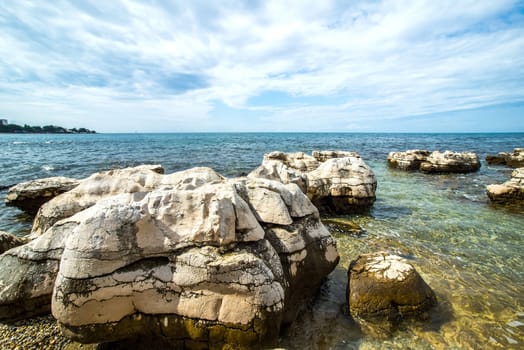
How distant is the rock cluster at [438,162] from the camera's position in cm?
2061

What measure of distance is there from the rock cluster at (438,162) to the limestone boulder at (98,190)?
19984 mm

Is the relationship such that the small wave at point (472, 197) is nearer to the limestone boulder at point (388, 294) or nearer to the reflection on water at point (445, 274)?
the reflection on water at point (445, 274)

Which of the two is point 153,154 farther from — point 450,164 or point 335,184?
point 450,164

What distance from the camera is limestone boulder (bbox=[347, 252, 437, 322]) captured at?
4.51 m

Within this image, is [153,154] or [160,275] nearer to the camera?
[160,275]

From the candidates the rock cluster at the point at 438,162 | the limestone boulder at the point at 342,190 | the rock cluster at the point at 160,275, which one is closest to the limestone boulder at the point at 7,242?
the rock cluster at the point at 160,275

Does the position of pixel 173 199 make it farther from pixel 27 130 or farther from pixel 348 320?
pixel 27 130

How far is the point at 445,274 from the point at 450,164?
1814cm

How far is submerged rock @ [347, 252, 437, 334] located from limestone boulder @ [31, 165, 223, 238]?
12.2 feet

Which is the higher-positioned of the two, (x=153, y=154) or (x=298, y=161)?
(x=298, y=161)

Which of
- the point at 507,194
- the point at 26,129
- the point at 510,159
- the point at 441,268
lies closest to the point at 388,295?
the point at 441,268

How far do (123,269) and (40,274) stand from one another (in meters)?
1.72

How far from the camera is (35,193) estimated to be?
30.7 feet

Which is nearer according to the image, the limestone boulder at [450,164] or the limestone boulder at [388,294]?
the limestone boulder at [388,294]
